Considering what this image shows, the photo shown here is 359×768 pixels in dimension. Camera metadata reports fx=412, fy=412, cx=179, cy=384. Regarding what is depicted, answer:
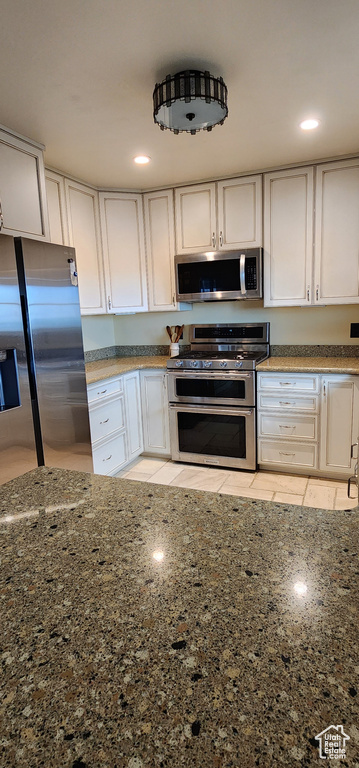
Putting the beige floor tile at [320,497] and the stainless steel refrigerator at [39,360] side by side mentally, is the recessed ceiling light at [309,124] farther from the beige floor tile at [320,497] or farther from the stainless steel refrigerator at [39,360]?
the beige floor tile at [320,497]

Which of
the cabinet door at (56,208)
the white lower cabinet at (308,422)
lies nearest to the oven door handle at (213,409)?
the white lower cabinet at (308,422)

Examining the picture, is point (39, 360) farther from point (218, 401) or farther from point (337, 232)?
point (337, 232)

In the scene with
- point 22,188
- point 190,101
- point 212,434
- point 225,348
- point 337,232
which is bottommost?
point 212,434

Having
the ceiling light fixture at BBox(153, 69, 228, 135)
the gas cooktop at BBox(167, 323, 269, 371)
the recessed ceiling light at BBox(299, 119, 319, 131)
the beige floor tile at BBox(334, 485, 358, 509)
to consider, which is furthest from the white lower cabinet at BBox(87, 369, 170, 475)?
the recessed ceiling light at BBox(299, 119, 319, 131)

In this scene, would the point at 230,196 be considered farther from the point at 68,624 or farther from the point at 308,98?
the point at 68,624

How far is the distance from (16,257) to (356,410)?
238 cm

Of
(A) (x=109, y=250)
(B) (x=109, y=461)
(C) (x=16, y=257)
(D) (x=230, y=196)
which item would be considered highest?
(D) (x=230, y=196)

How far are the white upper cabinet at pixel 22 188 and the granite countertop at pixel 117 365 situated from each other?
103 centimetres

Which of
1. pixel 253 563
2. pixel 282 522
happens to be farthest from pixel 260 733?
pixel 282 522

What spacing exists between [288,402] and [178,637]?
269 cm

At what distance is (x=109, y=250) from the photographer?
3508mm

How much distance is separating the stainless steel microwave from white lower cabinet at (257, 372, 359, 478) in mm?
707

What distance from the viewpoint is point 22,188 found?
2.33m

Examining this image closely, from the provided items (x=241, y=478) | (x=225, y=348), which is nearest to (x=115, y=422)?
(x=241, y=478)
